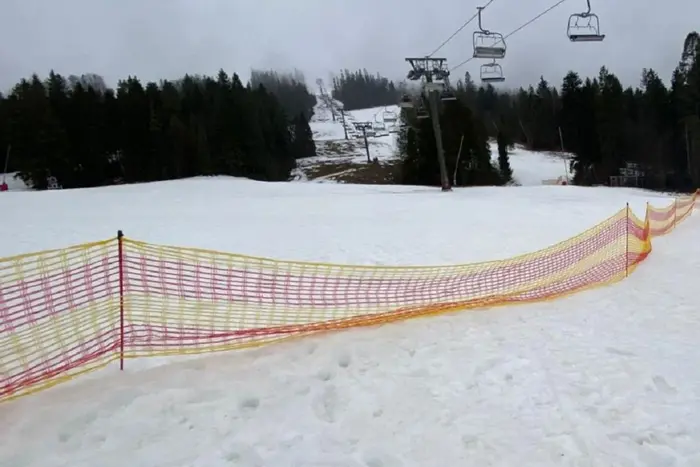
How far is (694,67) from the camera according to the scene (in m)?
52.6

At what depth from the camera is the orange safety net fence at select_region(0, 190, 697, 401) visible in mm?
5426

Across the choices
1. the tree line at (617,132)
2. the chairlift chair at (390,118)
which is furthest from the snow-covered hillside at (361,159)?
the tree line at (617,132)

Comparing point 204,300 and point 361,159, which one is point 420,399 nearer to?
point 204,300

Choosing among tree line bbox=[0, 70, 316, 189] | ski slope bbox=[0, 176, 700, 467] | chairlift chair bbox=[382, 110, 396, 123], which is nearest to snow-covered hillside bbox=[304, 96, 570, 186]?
chairlift chair bbox=[382, 110, 396, 123]

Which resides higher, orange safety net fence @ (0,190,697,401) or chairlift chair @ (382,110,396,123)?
chairlift chair @ (382,110,396,123)

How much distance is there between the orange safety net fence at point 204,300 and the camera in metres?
5.43

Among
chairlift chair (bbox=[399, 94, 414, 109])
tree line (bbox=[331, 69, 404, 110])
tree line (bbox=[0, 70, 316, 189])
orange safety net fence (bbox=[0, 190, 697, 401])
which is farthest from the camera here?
tree line (bbox=[331, 69, 404, 110])

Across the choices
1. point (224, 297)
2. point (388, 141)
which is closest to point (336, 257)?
point (224, 297)

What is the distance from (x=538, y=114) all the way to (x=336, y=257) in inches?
3353

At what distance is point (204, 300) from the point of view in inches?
290

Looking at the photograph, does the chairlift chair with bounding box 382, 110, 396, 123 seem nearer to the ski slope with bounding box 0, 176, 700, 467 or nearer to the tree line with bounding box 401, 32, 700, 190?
the tree line with bounding box 401, 32, 700, 190

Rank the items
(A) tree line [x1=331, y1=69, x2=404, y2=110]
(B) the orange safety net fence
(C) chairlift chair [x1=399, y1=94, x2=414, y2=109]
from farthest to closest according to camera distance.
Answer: (A) tree line [x1=331, y1=69, x2=404, y2=110]
(C) chairlift chair [x1=399, y1=94, x2=414, y2=109]
(B) the orange safety net fence

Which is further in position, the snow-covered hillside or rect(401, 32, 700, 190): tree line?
the snow-covered hillside

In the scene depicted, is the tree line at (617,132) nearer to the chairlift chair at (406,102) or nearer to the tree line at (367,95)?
the chairlift chair at (406,102)
